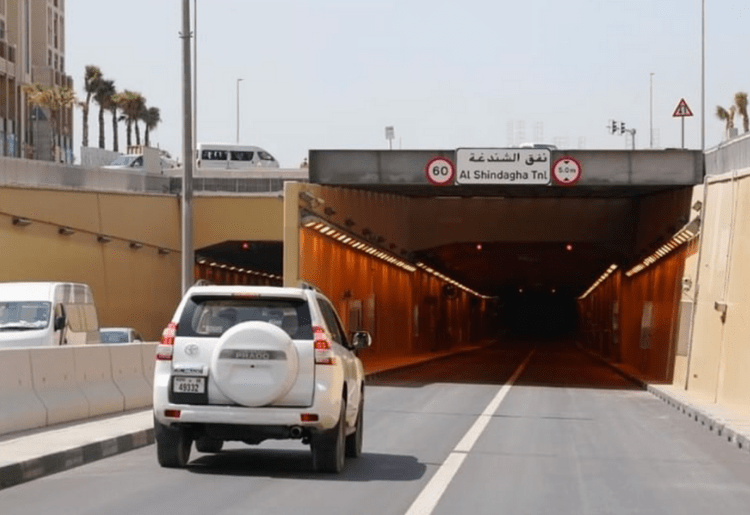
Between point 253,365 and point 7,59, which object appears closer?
point 253,365

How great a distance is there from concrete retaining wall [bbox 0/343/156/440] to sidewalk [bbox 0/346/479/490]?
0.22 metres

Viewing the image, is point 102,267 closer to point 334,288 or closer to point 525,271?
point 334,288

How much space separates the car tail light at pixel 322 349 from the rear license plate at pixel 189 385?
1.22m

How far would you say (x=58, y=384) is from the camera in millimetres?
20656

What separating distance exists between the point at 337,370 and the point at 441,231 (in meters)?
46.3

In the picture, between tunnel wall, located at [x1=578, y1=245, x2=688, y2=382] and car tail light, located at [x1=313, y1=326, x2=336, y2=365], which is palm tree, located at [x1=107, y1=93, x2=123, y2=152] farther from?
car tail light, located at [x1=313, y1=326, x2=336, y2=365]

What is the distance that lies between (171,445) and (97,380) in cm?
664

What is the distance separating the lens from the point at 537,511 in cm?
1363

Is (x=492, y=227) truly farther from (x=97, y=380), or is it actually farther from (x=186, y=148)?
(x=97, y=380)

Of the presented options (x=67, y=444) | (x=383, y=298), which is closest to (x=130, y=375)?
(x=67, y=444)

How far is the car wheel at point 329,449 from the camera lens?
16.2m

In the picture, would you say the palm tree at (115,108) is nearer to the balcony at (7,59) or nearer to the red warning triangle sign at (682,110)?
the balcony at (7,59)

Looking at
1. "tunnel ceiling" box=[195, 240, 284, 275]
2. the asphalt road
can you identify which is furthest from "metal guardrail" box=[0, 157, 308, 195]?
the asphalt road

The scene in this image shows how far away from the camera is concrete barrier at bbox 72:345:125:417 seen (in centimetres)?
2175
